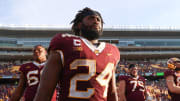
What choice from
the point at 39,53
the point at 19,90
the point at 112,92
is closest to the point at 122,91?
the point at 39,53

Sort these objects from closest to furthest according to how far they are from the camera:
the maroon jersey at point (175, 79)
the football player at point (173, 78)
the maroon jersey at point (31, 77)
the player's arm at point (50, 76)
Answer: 1. the player's arm at point (50, 76)
2. the maroon jersey at point (31, 77)
3. the football player at point (173, 78)
4. the maroon jersey at point (175, 79)

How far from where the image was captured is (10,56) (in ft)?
112

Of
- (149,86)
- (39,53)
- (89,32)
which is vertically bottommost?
(149,86)

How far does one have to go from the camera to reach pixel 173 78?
444cm

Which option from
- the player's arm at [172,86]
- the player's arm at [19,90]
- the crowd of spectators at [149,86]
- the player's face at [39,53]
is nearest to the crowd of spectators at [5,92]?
the crowd of spectators at [149,86]

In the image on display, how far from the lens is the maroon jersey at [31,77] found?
388 cm

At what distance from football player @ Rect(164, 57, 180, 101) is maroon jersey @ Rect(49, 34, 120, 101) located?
295 centimetres

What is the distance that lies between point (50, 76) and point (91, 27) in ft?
1.94

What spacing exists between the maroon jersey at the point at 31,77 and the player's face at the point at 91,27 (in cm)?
230

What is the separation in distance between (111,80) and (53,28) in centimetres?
3685

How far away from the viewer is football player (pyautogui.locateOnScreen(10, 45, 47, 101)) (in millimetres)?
3891

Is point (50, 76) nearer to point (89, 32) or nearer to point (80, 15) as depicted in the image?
point (89, 32)

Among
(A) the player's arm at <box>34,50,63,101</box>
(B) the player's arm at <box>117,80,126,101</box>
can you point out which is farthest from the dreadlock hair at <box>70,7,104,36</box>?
(B) the player's arm at <box>117,80,126,101</box>

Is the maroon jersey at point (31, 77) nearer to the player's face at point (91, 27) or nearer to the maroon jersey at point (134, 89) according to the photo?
the player's face at point (91, 27)
